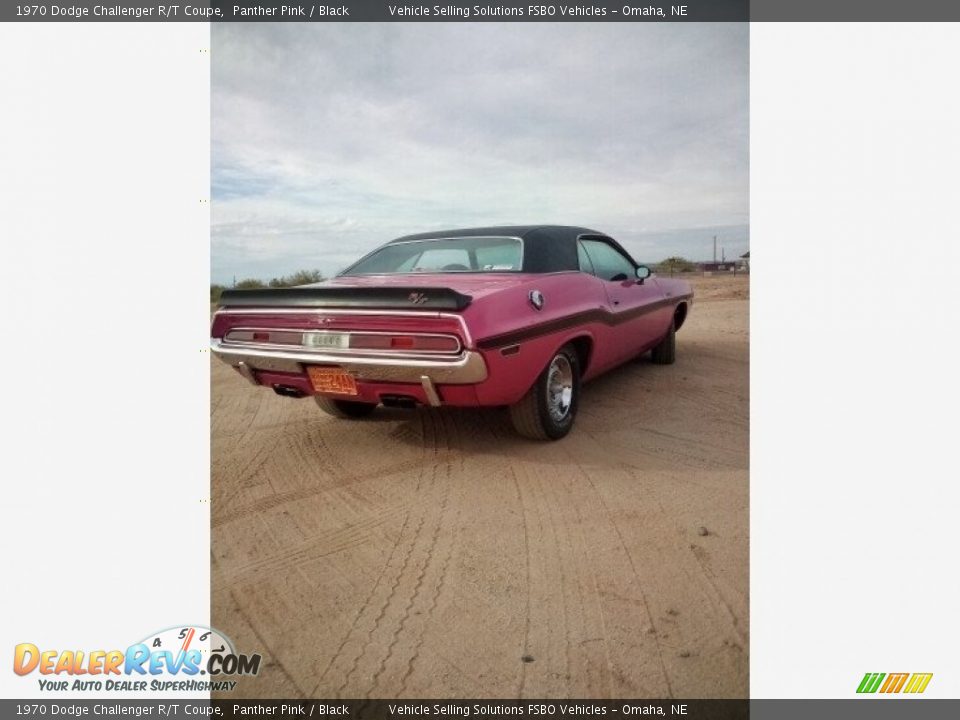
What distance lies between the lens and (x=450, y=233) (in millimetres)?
4387

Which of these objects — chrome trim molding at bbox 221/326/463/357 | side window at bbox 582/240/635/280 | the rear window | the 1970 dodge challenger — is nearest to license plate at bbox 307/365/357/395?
the 1970 dodge challenger

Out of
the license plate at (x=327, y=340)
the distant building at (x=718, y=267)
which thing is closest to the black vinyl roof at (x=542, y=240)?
the license plate at (x=327, y=340)

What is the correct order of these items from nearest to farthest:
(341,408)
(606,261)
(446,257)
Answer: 1. (446,257)
2. (341,408)
3. (606,261)

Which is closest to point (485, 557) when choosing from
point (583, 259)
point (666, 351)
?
point (583, 259)

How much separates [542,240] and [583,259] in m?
0.51

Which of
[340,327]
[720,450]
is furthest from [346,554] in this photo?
[720,450]

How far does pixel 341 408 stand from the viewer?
425cm

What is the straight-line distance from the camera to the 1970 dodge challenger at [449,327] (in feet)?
9.43

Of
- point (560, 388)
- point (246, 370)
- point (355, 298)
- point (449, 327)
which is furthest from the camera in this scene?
point (560, 388)

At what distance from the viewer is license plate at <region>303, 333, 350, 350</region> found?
3068mm

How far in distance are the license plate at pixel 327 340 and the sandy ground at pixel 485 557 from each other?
0.73m
